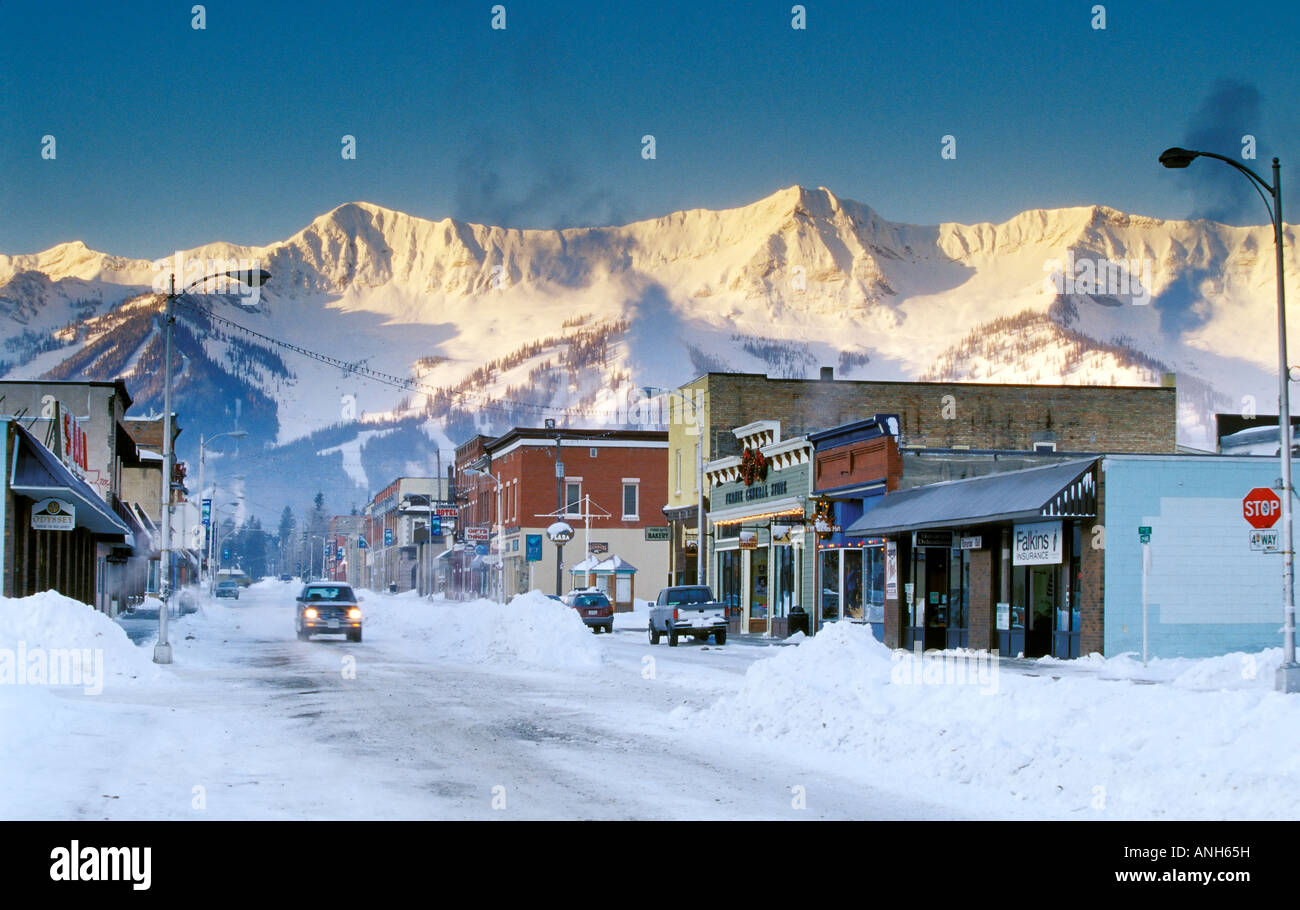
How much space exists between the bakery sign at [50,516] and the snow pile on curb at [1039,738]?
20116mm

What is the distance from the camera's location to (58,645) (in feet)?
78.1

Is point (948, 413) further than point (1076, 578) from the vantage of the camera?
Yes

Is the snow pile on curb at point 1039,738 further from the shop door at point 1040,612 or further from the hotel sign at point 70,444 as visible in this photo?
the hotel sign at point 70,444

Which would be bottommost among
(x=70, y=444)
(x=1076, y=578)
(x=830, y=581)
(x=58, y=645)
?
(x=830, y=581)

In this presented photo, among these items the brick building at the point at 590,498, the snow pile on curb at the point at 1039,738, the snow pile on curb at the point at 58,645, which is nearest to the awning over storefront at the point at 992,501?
the snow pile on curb at the point at 1039,738

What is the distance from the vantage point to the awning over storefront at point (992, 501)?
105ft

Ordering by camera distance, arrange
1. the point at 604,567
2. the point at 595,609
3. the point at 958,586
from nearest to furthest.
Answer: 1. the point at 958,586
2. the point at 595,609
3. the point at 604,567

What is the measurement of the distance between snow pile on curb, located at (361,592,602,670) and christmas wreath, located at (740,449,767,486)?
48.6 feet

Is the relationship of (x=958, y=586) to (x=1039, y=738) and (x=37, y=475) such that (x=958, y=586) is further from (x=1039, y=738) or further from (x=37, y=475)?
(x=1039, y=738)

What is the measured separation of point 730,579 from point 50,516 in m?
33.2

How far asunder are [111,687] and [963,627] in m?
23.2

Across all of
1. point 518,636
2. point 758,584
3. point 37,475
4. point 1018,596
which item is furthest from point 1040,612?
point 37,475

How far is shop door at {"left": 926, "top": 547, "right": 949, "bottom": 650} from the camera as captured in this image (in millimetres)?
40062
